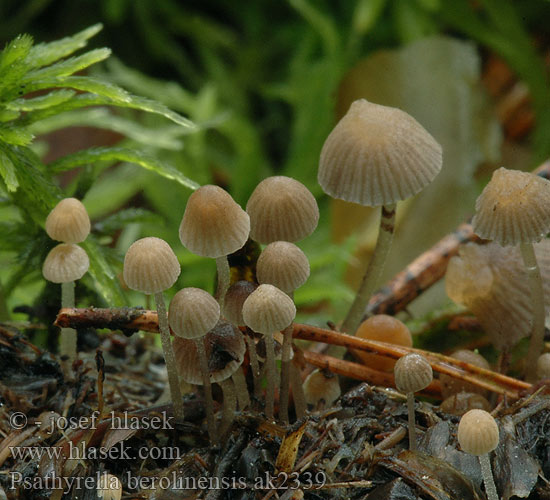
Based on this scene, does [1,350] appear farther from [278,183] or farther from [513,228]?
[513,228]

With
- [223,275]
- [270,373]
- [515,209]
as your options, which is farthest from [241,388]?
[515,209]

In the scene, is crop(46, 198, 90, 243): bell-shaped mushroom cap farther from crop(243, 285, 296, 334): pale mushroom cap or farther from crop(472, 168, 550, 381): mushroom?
crop(472, 168, 550, 381): mushroom

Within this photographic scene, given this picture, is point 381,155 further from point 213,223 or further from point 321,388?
point 321,388

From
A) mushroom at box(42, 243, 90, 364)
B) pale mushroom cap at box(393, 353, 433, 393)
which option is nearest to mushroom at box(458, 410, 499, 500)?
pale mushroom cap at box(393, 353, 433, 393)

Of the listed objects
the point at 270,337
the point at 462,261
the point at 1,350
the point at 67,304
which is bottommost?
the point at 1,350

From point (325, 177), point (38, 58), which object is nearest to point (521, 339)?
point (325, 177)

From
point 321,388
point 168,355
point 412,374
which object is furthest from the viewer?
point 321,388
